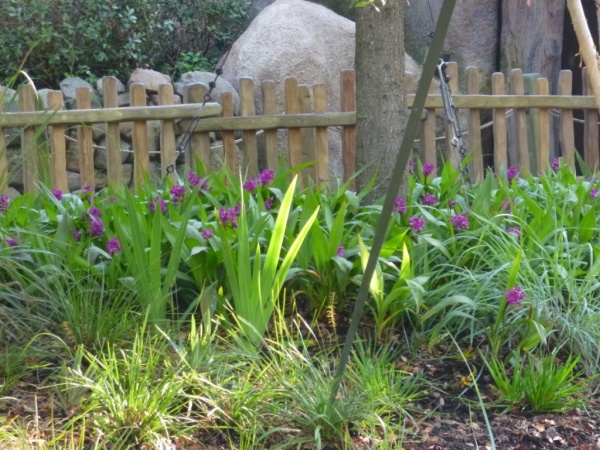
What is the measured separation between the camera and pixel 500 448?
2.57 metres

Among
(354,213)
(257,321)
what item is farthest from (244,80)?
(257,321)

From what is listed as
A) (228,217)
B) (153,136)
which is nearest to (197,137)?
(153,136)

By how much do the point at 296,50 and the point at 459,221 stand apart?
4942mm

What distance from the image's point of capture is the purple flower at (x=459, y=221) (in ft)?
11.7

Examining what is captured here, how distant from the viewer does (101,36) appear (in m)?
8.02

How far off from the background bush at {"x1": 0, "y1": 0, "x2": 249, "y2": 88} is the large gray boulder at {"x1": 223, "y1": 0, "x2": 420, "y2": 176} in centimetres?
63

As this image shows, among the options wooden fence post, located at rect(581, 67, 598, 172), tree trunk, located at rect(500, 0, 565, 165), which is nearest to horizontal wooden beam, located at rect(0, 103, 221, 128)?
wooden fence post, located at rect(581, 67, 598, 172)

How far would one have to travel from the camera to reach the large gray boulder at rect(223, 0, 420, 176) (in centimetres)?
802

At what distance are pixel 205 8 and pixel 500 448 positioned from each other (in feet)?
23.1

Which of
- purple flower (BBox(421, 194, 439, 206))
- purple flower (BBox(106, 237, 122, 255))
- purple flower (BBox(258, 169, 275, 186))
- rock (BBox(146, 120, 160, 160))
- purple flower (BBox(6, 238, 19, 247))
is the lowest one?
purple flower (BBox(106, 237, 122, 255))

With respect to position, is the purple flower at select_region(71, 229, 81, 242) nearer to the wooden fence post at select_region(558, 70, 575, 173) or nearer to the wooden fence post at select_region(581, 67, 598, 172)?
the wooden fence post at select_region(558, 70, 575, 173)

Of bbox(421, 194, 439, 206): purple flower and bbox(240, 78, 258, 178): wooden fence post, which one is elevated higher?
bbox(240, 78, 258, 178): wooden fence post

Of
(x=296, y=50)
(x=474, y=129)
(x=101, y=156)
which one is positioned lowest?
(x=101, y=156)

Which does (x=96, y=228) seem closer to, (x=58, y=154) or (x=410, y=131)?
(x=410, y=131)
